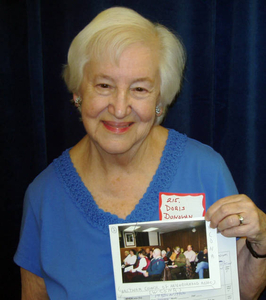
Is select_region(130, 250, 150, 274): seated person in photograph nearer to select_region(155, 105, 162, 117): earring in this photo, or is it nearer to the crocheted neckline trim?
the crocheted neckline trim

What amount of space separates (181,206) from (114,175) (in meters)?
0.28

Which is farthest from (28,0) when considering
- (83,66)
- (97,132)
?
(97,132)

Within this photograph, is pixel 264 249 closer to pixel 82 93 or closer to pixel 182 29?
pixel 82 93

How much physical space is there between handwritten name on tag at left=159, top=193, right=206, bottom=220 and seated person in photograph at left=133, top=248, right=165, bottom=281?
162 millimetres

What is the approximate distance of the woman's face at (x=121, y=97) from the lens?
1.09m

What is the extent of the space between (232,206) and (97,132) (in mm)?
499

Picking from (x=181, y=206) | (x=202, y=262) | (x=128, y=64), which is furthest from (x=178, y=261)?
(x=128, y=64)

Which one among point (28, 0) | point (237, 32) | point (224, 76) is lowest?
point (224, 76)

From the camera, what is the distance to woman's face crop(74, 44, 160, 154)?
1091mm

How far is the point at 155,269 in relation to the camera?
3.52 ft

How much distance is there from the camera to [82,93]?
47.0 inches

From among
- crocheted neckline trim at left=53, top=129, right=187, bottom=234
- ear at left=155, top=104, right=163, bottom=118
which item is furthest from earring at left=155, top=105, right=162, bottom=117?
crocheted neckline trim at left=53, top=129, right=187, bottom=234

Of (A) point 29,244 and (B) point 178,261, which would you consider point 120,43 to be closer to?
(B) point 178,261

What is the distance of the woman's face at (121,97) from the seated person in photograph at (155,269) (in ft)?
1.18
